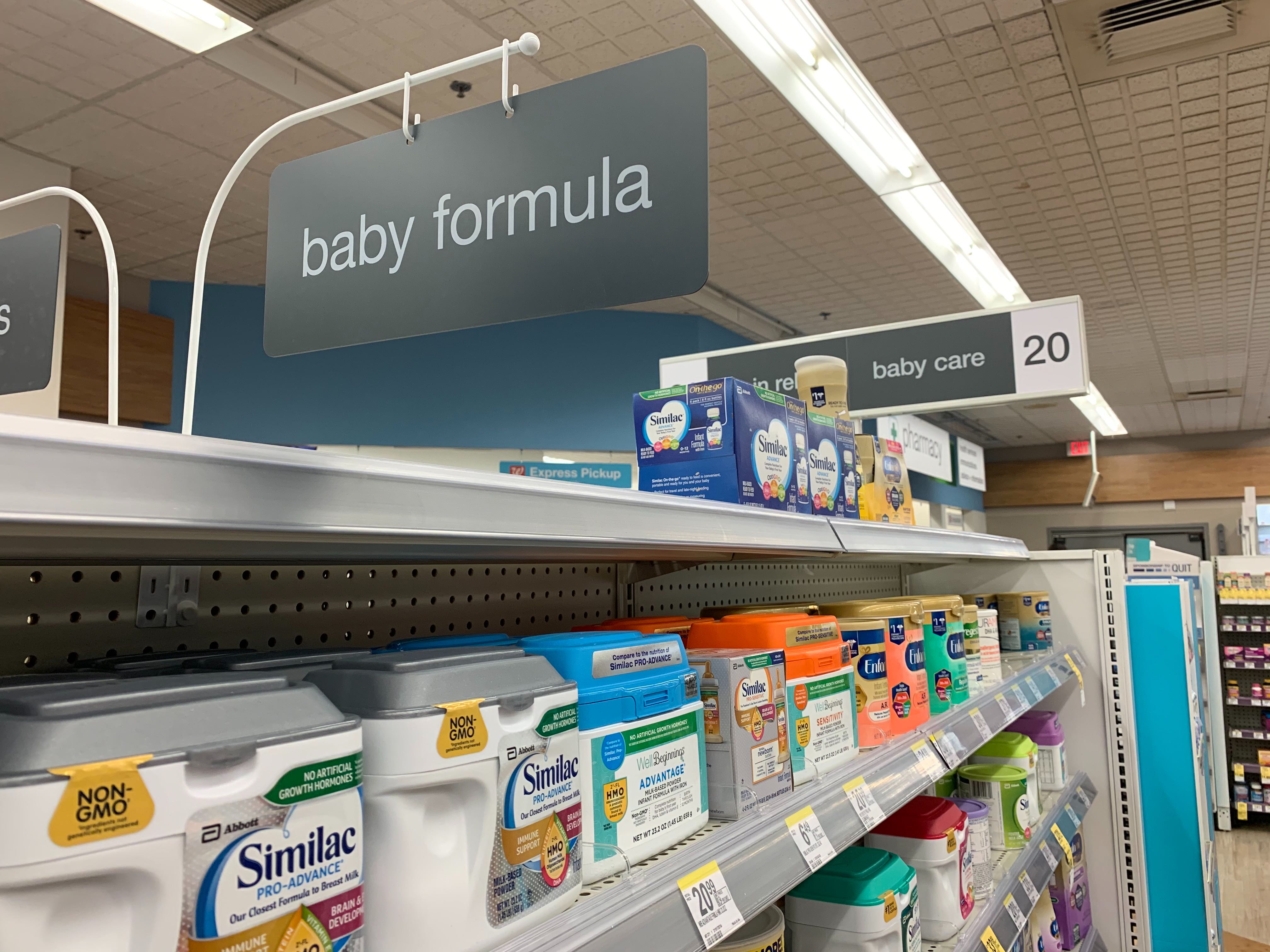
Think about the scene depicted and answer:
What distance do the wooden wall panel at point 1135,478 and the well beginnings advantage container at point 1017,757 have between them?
1290cm

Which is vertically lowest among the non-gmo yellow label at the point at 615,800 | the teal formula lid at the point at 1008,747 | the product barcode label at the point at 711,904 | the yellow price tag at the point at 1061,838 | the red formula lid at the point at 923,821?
the yellow price tag at the point at 1061,838

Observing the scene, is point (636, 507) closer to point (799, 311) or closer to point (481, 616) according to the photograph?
point (481, 616)

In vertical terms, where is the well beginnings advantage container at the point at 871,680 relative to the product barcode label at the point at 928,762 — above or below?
above

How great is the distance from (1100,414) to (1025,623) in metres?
9.97

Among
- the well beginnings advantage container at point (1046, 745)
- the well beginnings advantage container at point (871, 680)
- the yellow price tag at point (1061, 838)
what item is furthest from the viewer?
the well beginnings advantage container at point (1046, 745)

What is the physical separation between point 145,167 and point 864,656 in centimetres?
499

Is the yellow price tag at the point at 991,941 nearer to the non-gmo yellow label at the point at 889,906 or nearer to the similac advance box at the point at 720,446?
the non-gmo yellow label at the point at 889,906

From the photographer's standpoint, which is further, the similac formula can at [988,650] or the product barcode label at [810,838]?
the similac formula can at [988,650]

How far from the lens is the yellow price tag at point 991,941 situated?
190 centimetres

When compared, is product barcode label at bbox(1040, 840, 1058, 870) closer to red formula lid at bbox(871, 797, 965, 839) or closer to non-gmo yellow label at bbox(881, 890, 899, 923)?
red formula lid at bbox(871, 797, 965, 839)

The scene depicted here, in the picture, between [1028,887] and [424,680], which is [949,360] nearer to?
[1028,887]

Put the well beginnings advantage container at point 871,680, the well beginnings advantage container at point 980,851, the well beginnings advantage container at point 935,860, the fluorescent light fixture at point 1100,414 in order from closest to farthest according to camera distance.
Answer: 1. the well beginnings advantage container at point 871,680
2. the well beginnings advantage container at point 935,860
3. the well beginnings advantage container at point 980,851
4. the fluorescent light fixture at point 1100,414

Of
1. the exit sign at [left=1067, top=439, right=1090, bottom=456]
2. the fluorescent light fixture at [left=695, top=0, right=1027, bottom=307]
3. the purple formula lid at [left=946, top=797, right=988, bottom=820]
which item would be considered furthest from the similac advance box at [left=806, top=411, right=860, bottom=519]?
the exit sign at [left=1067, top=439, right=1090, bottom=456]

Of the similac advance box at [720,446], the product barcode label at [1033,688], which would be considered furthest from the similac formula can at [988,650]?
the similac advance box at [720,446]
